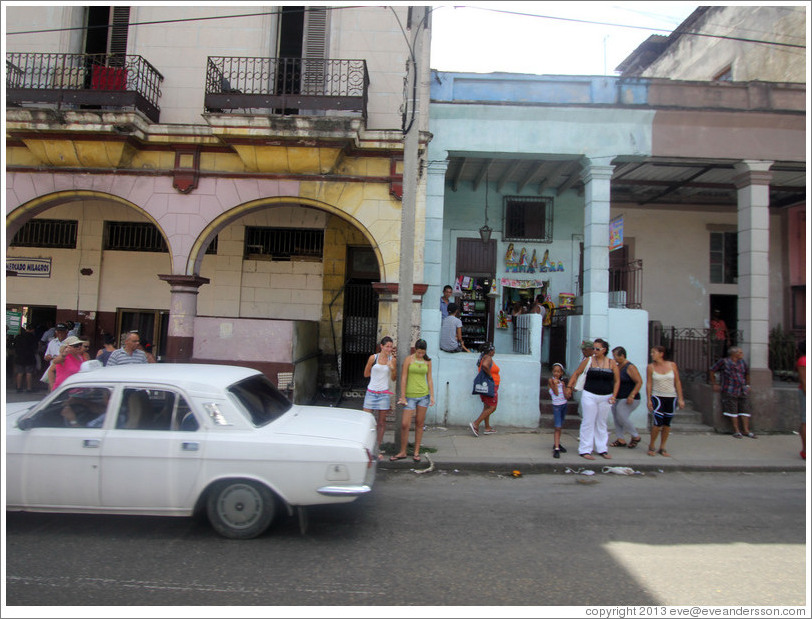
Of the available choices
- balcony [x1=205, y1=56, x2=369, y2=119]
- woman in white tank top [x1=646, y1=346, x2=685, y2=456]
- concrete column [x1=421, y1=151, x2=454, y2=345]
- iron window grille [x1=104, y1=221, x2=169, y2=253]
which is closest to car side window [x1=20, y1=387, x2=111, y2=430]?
concrete column [x1=421, y1=151, x2=454, y2=345]

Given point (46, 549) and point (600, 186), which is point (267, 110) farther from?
point (46, 549)

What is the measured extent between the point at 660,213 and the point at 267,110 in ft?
32.2

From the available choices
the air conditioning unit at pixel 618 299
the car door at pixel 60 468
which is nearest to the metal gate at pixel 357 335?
the air conditioning unit at pixel 618 299

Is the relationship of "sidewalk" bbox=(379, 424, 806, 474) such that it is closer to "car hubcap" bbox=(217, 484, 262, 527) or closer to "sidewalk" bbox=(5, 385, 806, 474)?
"sidewalk" bbox=(5, 385, 806, 474)

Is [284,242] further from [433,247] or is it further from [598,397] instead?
[598,397]

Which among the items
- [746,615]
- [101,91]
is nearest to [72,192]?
[101,91]

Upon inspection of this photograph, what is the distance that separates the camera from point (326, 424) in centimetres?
505

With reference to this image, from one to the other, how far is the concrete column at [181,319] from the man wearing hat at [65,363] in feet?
8.98

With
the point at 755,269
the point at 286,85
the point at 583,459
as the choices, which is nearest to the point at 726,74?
the point at 755,269

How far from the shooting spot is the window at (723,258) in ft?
42.5

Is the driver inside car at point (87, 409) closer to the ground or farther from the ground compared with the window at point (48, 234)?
closer to the ground

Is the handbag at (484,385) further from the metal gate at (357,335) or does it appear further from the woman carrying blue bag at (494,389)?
the metal gate at (357,335)

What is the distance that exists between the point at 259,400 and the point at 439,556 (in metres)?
2.25

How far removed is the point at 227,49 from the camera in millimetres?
10445
